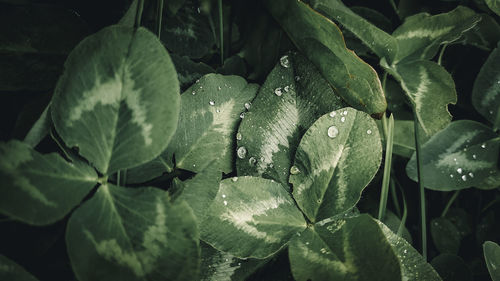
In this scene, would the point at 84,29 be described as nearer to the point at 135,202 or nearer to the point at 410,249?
the point at 135,202

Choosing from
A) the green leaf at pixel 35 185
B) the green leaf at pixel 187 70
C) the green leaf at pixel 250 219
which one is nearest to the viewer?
the green leaf at pixel 35 185

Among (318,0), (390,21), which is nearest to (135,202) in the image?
(318,0)

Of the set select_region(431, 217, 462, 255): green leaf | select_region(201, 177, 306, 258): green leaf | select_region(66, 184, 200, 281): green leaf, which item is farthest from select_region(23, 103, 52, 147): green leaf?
select_region(431, 217, 462, 255): green leaf

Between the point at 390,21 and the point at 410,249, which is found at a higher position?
the point at 390,21

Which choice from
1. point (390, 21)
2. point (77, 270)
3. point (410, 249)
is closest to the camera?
point (77, 270)

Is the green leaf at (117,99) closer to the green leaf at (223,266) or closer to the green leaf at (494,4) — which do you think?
the green leaf at (223,266)

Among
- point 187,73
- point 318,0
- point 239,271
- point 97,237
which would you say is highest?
point 318,0

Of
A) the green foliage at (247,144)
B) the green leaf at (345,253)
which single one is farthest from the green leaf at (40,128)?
the green leaf at (345,253)

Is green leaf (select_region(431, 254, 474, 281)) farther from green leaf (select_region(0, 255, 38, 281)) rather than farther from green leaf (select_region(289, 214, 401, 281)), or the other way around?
green leaf (select_region(0, 255, 38, 281))
